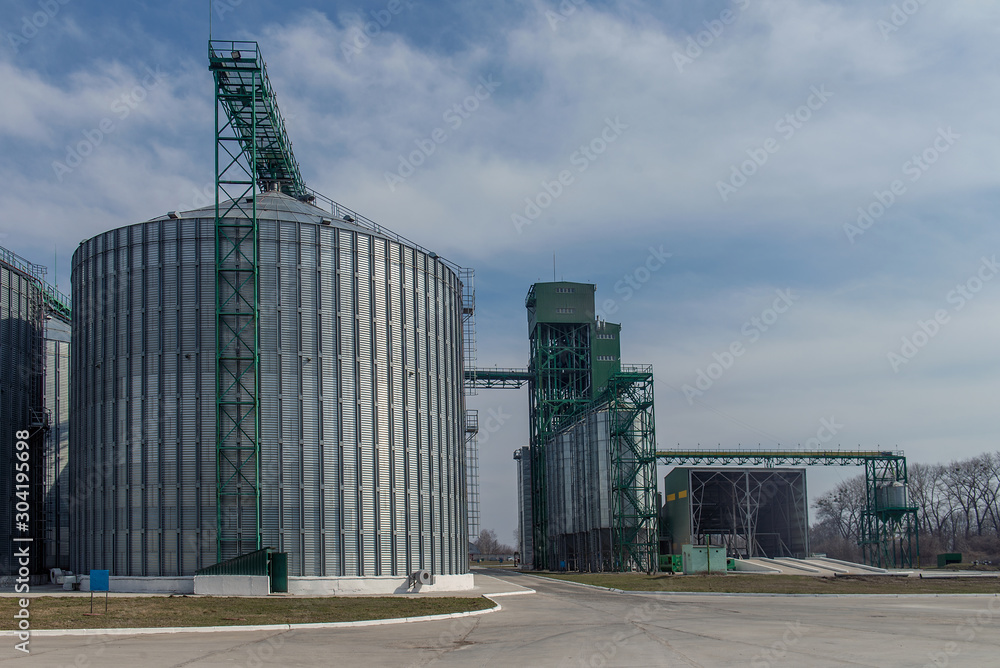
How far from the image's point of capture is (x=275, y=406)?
4862 cm

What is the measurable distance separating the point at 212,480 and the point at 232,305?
9167mm

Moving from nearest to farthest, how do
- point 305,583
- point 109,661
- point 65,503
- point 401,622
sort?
point 109,661
point 401,622
point 305,583
point 65,503

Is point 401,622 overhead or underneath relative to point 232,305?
underneath

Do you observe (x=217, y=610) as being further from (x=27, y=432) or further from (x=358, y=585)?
(x=27, y=432)

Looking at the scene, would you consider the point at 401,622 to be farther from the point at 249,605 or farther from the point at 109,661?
the point at 109,661

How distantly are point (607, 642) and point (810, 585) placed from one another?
3365cm

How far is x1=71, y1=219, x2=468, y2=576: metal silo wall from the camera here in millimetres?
47938

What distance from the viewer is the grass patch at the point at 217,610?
1152 inches

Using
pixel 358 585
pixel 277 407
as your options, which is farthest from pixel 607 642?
pixel 277 407

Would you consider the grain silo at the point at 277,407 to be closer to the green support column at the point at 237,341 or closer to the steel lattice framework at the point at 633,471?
the green support column at the point at 237,341

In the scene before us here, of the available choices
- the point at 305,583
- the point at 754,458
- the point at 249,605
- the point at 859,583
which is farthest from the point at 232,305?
the point at 754,458

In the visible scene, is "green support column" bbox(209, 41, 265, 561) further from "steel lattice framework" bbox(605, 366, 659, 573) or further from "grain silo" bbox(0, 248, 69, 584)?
"steel lattice framework" bbox(605, 366, 659, 573)

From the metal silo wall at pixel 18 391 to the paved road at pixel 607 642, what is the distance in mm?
39727

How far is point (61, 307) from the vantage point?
72.9 meters
